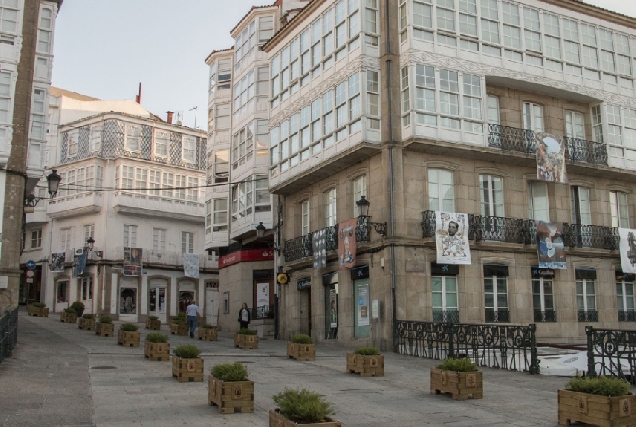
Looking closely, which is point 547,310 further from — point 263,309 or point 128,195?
point 128,195

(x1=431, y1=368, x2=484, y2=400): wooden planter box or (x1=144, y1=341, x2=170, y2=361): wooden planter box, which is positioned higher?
(x1=144, y1=341, x2=170, y2=361): wooden planter box

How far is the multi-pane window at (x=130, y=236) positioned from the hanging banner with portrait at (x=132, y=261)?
152 cm

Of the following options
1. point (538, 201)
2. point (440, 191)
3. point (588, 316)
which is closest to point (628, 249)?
point (588, 316)

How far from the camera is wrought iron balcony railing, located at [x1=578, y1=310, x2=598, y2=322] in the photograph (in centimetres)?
2618

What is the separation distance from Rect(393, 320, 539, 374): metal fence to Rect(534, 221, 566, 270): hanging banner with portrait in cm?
723

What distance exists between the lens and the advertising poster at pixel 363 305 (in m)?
24.4

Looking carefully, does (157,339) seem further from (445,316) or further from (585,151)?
(585,151)

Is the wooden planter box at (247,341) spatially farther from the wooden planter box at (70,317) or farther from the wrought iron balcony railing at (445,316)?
the wooden planter box at (70,317)

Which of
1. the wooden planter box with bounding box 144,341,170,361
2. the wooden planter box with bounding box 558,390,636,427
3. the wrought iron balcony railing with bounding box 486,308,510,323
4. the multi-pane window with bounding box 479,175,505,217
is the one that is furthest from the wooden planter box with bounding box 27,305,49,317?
the wooden planter box with bounding box 558,390,636,427

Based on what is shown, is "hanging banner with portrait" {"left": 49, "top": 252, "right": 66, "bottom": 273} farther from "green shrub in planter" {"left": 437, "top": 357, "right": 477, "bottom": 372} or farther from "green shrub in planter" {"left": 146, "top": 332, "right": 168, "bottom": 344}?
"green shrub in planter" {"left": 437, "top": 357, "right": 477, "bottom": 372}

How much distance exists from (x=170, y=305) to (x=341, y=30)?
30.3 meters

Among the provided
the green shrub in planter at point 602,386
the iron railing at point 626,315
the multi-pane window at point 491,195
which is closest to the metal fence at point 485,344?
the green shrub in planter at point 602,386

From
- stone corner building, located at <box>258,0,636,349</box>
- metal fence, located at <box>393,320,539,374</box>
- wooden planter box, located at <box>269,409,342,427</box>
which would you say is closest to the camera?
wooden planter box, located at <box>269,409,342,427</box>

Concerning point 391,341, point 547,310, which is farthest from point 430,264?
point 547,310
